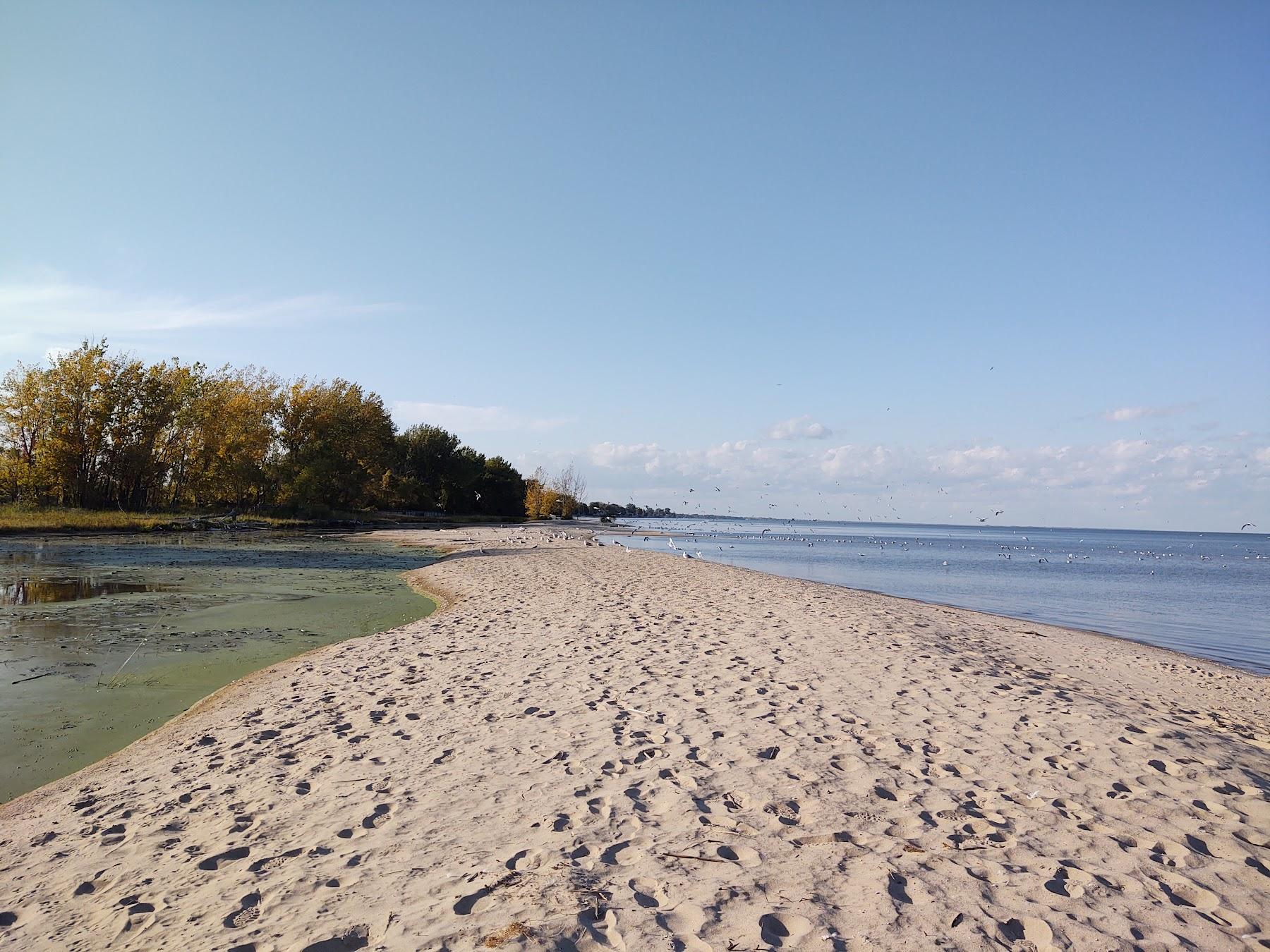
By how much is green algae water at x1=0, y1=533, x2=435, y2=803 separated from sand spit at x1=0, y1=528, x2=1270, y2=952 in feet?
3.26

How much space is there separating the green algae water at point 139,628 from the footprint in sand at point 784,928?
6595 mm

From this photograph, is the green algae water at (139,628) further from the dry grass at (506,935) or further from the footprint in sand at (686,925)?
the footprint in sand at (686,925)

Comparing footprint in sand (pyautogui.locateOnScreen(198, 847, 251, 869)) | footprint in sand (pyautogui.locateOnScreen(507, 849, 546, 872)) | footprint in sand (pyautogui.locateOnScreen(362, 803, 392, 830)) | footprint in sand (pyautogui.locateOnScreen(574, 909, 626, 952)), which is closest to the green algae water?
footprint in sand (pyautogui.locateOnScreen(198, 847, 251, 869))

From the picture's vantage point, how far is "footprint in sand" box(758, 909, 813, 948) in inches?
147

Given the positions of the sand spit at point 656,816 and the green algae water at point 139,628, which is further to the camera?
the green algae water at point 139,628

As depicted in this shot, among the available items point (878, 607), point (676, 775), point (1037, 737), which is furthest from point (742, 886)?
point (878, 607)

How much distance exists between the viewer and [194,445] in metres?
55.1

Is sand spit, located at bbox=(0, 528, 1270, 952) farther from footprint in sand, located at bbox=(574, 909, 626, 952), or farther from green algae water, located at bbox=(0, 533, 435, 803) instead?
green algae water, located at bbox=(0, 533, 435, 803)

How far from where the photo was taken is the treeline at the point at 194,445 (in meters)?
44.4

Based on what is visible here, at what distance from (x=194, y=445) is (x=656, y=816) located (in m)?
60.6

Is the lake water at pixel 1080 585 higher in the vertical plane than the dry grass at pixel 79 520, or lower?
lower

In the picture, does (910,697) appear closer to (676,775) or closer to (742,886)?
(676,775)

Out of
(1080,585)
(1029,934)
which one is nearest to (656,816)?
(1029,934)

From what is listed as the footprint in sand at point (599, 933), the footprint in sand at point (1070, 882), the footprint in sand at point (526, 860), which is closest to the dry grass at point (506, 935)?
the footprint in sand at point (599, 933)
